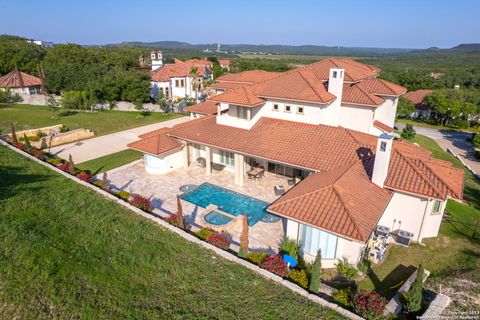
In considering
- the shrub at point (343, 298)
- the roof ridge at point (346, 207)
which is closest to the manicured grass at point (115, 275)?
the shrub at point (343, 298)

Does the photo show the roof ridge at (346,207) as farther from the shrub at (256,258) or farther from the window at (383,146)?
the shrub at (256,258)

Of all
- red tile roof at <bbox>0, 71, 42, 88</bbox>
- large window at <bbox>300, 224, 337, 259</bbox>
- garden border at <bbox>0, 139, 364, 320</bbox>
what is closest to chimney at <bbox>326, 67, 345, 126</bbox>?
large window at <bbox>300, 224, 337, 259</bbox>

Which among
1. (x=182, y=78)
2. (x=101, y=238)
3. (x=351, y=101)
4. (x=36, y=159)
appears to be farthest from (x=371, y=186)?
(x=182, y=78)

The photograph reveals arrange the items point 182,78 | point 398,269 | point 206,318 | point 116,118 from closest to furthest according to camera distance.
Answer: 1. point 206,318
2. point 398,269
3. point 116,118
4. point 182,78

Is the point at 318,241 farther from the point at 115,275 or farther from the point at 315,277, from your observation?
the point at 115,275

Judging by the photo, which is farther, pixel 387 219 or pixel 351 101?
pixel 351 101

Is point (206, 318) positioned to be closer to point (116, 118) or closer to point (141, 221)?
point (141, 221)

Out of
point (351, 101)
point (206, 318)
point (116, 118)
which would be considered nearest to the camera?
point (206, 318)
